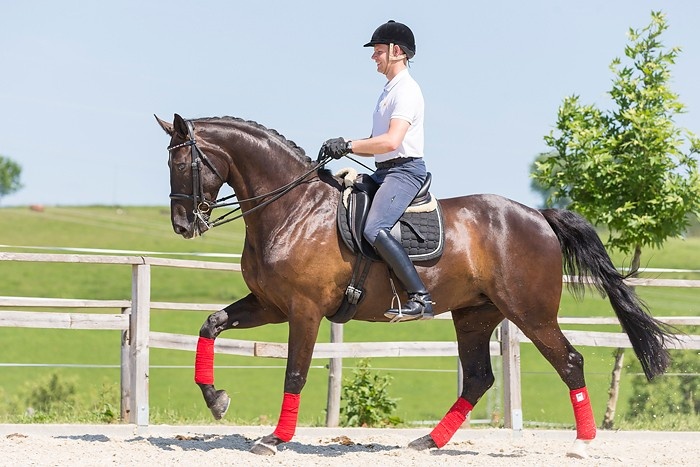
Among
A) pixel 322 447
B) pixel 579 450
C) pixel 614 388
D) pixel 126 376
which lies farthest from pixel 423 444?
pixel 614 388

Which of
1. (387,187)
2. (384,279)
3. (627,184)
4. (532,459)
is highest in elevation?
(627,184)

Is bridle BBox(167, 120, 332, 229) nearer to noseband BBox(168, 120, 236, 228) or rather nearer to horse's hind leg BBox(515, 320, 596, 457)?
noseband BBox(168, 120, 236, 228)

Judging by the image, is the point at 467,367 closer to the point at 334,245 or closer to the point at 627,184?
the point at 334,245

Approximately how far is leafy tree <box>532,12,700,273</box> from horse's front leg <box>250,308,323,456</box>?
4.32 meters

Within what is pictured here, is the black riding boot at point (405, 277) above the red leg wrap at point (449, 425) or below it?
above

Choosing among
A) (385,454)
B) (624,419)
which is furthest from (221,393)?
(624,419)

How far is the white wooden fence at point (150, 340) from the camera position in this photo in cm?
716

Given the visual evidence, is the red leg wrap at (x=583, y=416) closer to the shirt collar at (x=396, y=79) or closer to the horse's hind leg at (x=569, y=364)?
the horse's hind leg at (x=569, y=364)

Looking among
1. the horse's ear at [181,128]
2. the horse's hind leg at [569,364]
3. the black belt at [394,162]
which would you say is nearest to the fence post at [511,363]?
the horse's hind leg at [569,364]

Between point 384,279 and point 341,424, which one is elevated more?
point 384,279

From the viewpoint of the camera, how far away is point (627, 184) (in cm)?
927

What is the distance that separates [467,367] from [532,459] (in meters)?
0.84

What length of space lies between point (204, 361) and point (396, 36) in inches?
94.2

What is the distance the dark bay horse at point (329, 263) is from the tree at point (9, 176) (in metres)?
92.0
